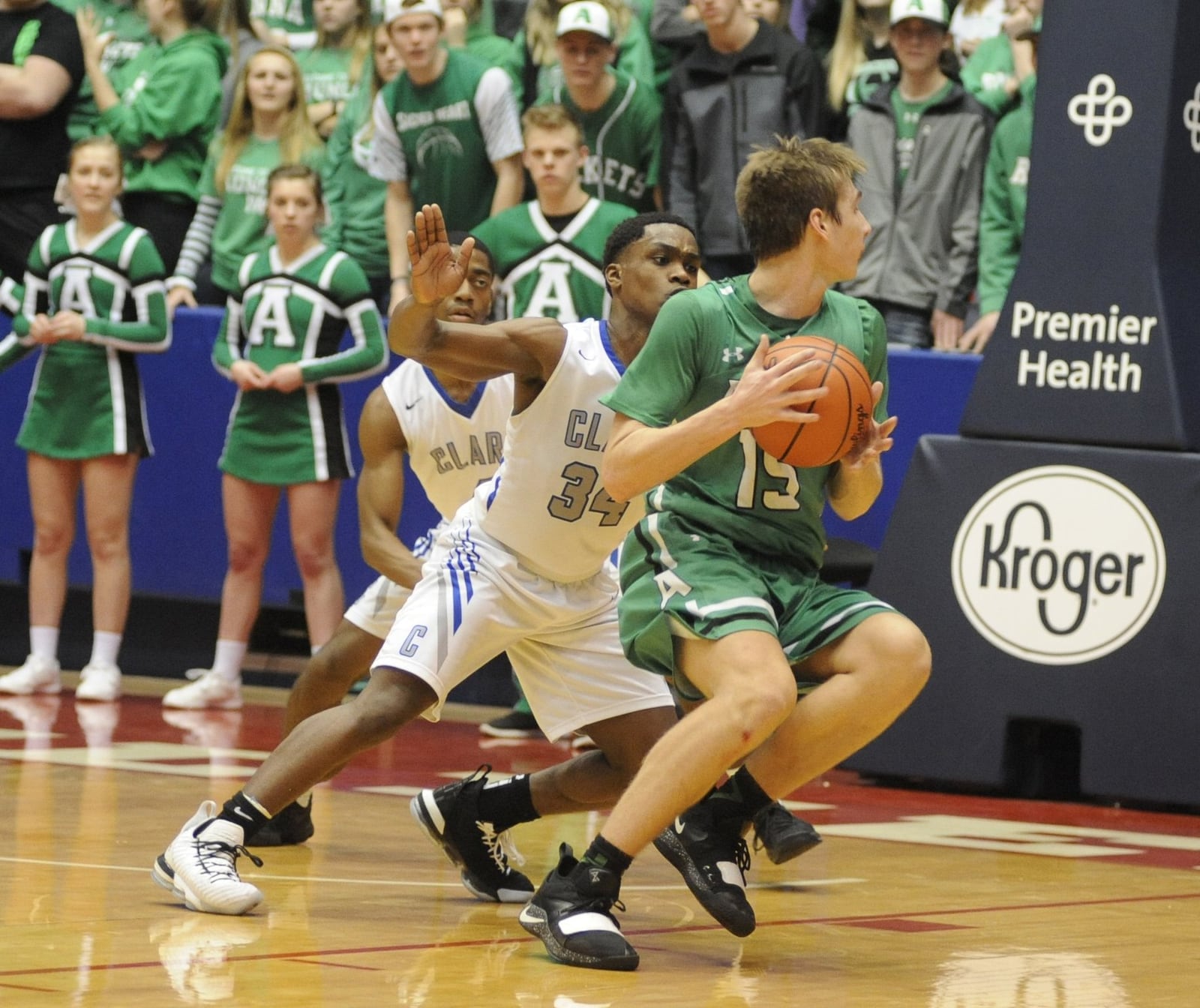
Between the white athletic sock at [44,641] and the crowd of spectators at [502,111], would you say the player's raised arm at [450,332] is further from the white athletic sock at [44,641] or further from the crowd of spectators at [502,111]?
the white athletic sock at [44,641]

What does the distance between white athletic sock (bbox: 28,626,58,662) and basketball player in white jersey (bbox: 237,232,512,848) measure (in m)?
3.84

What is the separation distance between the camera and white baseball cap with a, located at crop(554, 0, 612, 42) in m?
10.1

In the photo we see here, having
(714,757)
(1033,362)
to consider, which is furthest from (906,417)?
(714,757)

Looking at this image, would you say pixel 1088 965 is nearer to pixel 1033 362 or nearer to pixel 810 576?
pixel 810 576

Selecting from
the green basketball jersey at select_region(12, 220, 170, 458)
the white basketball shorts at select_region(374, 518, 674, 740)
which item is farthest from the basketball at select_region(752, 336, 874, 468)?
the green basketball jersey at select_region(12, 220, 170, 458)

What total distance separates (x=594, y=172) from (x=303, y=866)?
202 inches

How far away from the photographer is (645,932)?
524 cm

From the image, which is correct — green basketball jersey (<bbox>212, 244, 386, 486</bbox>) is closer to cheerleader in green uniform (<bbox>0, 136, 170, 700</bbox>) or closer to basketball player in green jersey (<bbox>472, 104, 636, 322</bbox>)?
cheerleader in green uniform (<bbox>0, 136, 170, 700</bbox>)

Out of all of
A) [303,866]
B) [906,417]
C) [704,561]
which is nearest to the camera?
[704,561]

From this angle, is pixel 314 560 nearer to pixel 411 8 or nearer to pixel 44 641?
pixel 44 641

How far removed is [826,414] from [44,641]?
6.64m

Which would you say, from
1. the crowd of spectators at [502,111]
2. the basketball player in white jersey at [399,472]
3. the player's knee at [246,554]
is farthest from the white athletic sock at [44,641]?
the basketball player in white jersey at [399,472]

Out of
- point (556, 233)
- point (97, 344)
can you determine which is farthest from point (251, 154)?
point (556, 233)

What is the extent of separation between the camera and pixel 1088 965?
490 centimetres
